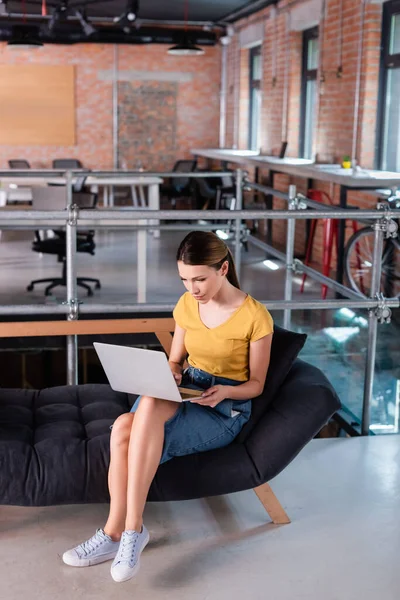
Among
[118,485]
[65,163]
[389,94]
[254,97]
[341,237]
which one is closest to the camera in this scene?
[118,485]

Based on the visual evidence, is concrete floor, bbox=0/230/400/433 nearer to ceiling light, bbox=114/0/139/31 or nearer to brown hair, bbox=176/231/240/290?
brown hair, bbox=176/231/240/290

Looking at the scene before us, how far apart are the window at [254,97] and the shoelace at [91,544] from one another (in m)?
10.5

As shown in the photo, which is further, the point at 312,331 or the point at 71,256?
the point at 312,331

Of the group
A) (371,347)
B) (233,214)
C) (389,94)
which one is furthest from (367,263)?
(233,214)

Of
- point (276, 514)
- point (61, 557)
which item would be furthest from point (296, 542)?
point (61, 557)

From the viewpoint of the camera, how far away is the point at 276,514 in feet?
8.94

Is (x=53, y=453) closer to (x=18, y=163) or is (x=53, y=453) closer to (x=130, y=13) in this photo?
(x=130, y=13)

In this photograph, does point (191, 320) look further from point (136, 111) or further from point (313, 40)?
point (136, 111)

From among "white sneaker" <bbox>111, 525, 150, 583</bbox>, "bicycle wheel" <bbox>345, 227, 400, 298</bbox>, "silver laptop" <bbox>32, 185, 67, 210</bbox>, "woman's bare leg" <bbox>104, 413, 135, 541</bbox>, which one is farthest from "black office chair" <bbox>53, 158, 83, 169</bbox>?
"white sneaker" <bbox>111, 525, 150, 583</bbox>

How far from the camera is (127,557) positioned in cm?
234

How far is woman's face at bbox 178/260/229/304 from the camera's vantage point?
2551mm

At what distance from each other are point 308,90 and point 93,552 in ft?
28.3

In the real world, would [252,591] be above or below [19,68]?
below

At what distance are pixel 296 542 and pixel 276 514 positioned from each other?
0.15 meters
